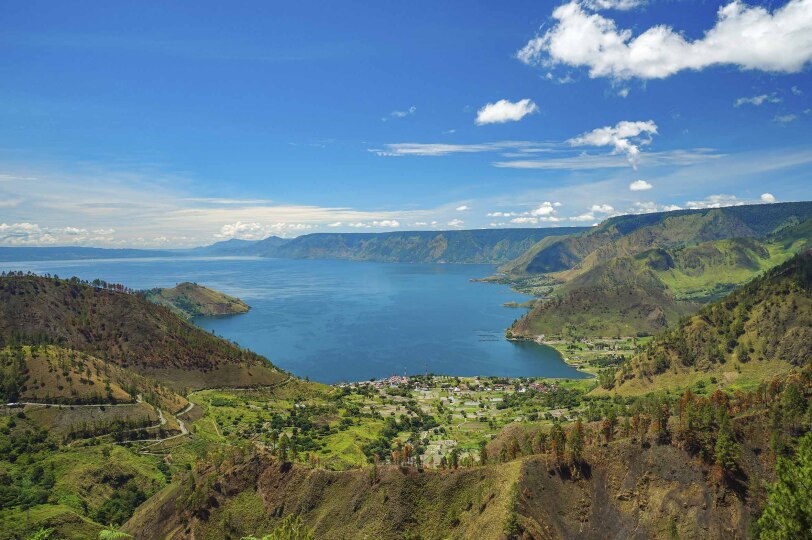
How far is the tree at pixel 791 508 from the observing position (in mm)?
55750

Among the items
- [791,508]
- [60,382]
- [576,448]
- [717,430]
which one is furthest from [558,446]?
[60,382]

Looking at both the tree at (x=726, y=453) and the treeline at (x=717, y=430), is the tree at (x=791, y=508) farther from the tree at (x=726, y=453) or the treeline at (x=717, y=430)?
the treeline at (x=717, y=430)

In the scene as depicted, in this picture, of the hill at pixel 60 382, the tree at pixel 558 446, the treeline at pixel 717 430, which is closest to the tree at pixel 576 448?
the treeline at pixel 717 430

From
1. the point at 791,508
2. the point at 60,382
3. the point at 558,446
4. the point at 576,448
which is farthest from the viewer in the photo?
the point at 60,382

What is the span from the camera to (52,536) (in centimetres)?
9762

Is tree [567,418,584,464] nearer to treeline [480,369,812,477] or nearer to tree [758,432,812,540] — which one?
treeline [480,369,812,477]

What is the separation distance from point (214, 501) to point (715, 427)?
97.2 meters

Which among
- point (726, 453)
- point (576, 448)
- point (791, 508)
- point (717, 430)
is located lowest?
point (576, 448)

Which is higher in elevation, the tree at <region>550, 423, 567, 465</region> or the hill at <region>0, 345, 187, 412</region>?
the tree at <region>550, 423, 567, 465</region>

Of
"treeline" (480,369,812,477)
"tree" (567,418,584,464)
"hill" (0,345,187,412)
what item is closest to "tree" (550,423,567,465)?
"treeline" (480,369,812,477)

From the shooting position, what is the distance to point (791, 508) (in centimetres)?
5662

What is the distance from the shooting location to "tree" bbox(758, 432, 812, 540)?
55750mm

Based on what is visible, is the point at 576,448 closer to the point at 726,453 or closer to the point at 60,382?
the point at 726,453

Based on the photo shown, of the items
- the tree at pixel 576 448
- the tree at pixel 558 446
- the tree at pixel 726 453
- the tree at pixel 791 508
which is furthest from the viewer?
the tree at pixel 558 446
